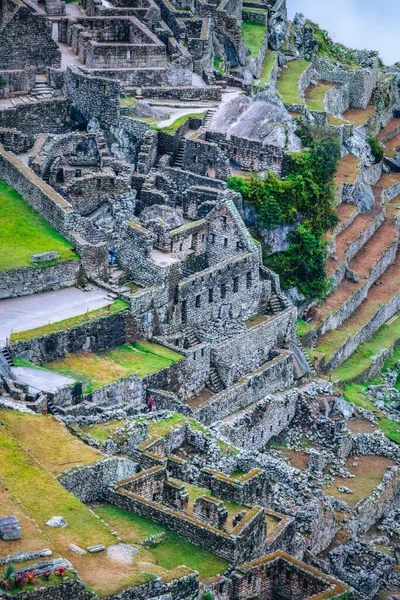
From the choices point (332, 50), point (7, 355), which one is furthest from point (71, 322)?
point (332, 50)

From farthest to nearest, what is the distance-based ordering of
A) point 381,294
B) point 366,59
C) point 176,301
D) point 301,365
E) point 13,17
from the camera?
point 366,59
point 381,294
point 13,17
point 301,365
point 176,301

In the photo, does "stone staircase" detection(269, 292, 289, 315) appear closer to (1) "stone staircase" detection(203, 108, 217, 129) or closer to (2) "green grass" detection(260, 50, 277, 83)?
(1) "stone staircase" detection(203, 108, 217, 129)

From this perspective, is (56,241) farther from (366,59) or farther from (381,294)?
(366,59)

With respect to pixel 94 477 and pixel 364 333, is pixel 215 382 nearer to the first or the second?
pixel 94 477

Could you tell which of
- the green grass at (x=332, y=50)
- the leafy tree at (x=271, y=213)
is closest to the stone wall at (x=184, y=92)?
the leafy tree at (x=271, y=213)

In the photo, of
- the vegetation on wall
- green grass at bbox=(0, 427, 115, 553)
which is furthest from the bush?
green grass at bbox=(0, 427, 115, 553)

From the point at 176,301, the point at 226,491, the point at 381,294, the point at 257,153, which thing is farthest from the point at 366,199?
the point at 226,491
